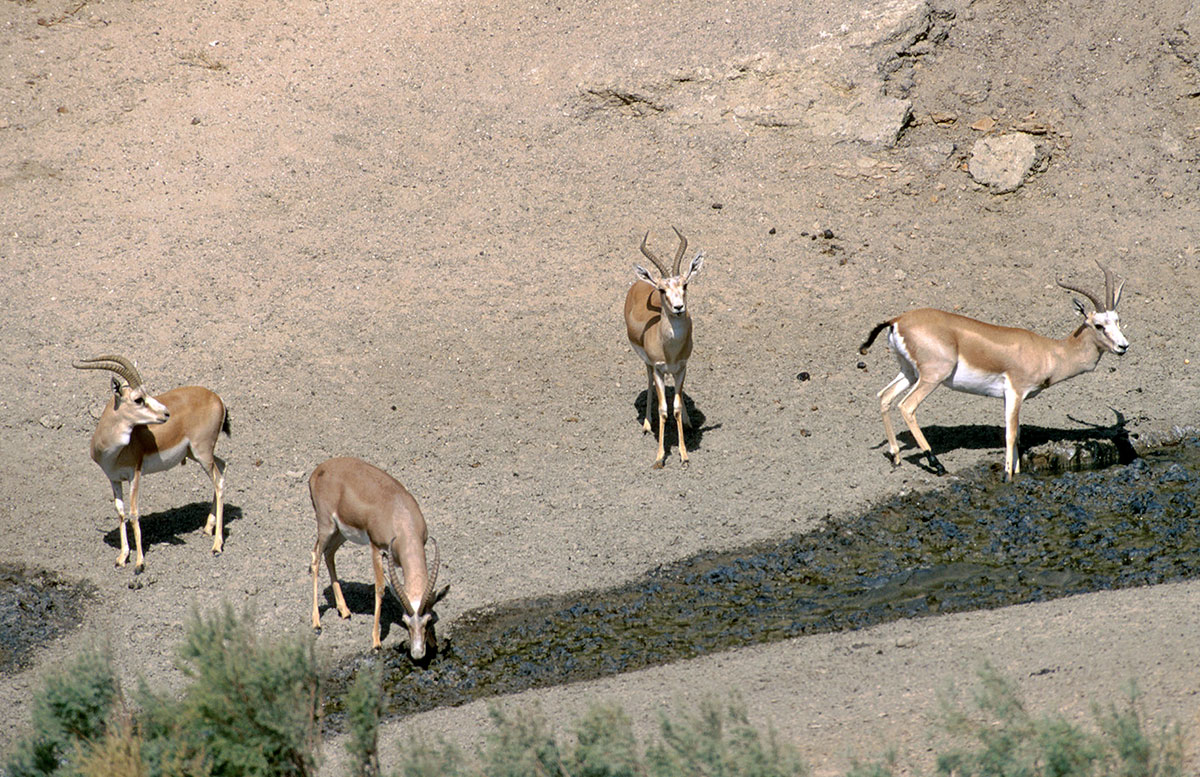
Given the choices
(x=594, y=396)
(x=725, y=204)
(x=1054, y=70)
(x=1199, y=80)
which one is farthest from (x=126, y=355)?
(x=1199, y=80)

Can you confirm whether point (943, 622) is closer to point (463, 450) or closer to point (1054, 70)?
point (463, 450)

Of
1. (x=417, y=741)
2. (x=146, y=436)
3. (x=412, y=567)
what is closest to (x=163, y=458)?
(x=146, y=436)

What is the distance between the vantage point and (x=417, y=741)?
782 cm

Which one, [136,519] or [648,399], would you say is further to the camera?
[648,399]

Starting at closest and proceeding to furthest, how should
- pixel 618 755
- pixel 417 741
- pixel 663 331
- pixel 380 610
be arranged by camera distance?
pixel 618 755, pixel 417 741, pixel 380 610, pixel 663 331

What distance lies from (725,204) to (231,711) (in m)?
11.5

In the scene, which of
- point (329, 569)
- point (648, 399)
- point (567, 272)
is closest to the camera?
point (329, 569)

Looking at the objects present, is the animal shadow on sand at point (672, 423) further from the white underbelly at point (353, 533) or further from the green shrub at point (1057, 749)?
the green shrub at point (1057, 749)

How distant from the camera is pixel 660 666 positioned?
873 cm

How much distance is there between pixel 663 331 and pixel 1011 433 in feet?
11.9

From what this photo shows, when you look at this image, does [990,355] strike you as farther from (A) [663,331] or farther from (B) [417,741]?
(B) [417,741]

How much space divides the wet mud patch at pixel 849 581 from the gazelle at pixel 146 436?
3.01m

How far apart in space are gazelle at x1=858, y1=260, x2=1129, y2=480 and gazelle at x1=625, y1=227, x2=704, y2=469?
6.29 ft

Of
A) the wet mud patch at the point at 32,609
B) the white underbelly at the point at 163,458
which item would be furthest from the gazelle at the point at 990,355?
the wet mud patch at the point at 32,609
